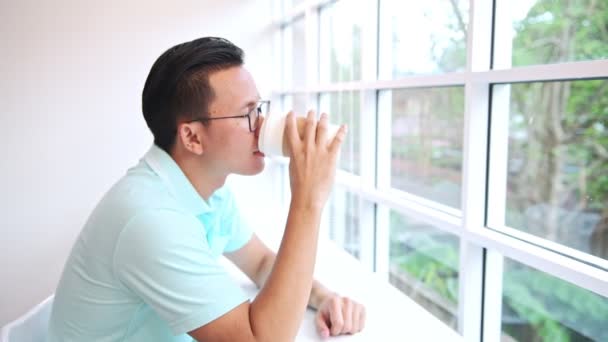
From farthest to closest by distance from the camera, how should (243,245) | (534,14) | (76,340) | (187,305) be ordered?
(243,245)
(534,14)
(76,340)
(187,305)

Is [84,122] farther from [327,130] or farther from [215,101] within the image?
[327,130]

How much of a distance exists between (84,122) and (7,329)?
5.52 feet

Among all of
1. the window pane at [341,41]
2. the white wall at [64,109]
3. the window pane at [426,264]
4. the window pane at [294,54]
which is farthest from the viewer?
the window pane at [294,54]

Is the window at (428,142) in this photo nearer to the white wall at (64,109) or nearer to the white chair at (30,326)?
the white chair at (30,326)

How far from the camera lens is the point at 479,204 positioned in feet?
3.61

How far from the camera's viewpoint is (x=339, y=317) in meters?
0.98

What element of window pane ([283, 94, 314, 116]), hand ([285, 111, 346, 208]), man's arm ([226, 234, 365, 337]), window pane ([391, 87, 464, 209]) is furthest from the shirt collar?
window pane ([283, 94, 314, 116])

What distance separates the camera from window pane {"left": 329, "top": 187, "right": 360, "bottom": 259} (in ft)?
6.47

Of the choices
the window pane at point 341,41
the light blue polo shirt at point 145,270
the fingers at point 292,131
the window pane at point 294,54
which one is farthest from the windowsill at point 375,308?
the window pane at point 294,54

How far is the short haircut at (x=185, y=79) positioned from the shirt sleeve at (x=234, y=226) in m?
0.29

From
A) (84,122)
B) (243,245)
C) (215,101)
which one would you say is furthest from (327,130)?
(84,122)

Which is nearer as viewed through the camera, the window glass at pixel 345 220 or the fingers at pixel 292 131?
the fingers at pixel 292 131

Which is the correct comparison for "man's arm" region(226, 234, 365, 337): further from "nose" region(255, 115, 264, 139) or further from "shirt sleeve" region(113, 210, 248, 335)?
"nose" region(255, 115, 264, 139)

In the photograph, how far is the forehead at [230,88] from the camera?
38.2 inches
